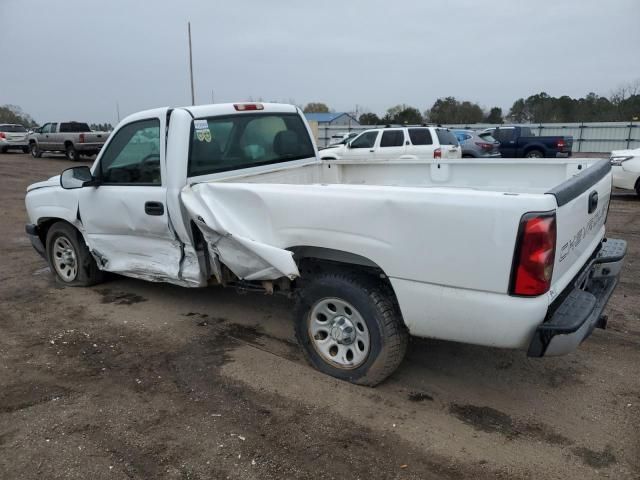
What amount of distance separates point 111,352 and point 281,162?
88.2 inches

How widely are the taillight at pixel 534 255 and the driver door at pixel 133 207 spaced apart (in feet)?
9.26

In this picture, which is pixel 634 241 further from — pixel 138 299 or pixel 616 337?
pixel 138 299

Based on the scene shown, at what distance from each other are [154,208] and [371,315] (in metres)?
2.17

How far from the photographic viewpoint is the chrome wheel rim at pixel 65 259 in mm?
5621

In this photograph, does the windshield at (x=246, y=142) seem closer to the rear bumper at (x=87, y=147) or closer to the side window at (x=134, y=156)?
the side window at (x=134, y=156)

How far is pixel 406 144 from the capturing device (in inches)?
587

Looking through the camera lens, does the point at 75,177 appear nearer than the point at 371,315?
No

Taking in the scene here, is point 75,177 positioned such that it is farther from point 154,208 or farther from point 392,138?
point 392,138

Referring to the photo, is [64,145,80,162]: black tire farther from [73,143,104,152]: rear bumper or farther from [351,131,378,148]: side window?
[351,131,378,148]: side window

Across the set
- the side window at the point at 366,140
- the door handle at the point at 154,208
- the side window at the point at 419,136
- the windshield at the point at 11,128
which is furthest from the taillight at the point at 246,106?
the windshield at the point at 11,128

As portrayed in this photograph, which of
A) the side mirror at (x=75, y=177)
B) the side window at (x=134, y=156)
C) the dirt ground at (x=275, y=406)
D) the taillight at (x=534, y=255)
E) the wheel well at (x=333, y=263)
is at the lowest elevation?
the dirt ground at (x=275, y=406)

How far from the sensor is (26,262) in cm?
696

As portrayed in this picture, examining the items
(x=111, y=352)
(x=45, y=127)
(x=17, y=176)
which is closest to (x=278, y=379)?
(x=111, y=352)

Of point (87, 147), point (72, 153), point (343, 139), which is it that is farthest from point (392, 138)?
point (72, 153)
